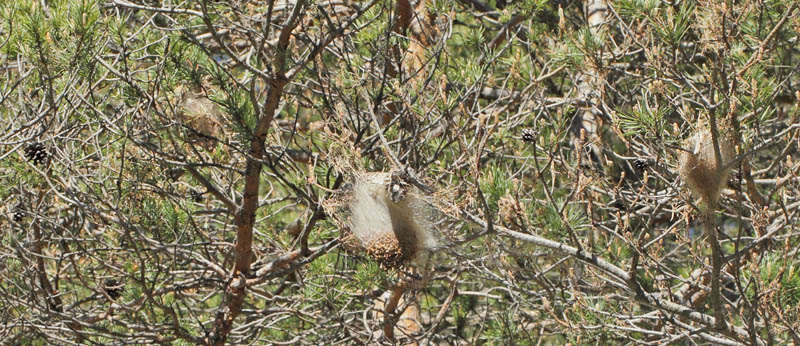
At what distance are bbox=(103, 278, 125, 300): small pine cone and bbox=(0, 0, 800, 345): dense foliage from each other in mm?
41

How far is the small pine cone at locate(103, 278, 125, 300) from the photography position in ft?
14.8

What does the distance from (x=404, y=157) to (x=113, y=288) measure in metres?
1.67

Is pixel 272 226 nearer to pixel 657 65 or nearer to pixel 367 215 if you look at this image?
pixel 367 215

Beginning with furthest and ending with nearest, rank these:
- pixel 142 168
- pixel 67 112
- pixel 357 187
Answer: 1. pixel 142 168
2. pixel 67 112
3. pixel 357 187

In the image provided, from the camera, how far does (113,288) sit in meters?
4.36

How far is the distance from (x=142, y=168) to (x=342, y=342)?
138 centimetres

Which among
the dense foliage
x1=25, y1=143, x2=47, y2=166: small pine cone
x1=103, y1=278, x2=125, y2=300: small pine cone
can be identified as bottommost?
x1=103, y1=278, x2=125, y2=300: small pine cone

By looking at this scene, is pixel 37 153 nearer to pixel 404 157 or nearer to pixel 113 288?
pixel 113 288

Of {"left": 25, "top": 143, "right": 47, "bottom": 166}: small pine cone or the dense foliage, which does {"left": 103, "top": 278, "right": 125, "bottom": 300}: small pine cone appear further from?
{"left": 25, "top": 143, "right": 47, "bottom": 166}: small pine cone

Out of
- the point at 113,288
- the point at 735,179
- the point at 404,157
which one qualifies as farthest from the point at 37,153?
the point at 735,179

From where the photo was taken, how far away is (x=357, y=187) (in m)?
3.25

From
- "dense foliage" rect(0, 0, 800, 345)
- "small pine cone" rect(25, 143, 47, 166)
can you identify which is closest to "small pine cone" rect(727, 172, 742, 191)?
"dense foliage" rect(0, 0, 800, 345)

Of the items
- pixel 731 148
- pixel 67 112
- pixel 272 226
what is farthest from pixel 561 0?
A: pixel 67 112

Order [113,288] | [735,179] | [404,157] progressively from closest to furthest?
[735,179], [404,157], [113,288]
